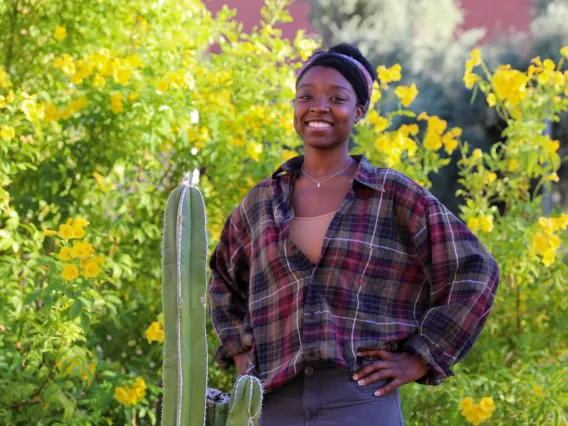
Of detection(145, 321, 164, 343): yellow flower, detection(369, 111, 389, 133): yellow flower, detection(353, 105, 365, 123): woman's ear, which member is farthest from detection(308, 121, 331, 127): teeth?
detection(369, 111, 389, 133): yellow flower

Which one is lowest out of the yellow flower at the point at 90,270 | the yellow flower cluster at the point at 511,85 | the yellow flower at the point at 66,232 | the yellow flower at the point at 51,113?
the yellow flower at the point at 90,270

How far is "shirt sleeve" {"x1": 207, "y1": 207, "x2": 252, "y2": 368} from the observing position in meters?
2.43

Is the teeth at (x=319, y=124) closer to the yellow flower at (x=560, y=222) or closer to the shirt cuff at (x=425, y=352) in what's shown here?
the shirt cuff at (x=425, y=352)

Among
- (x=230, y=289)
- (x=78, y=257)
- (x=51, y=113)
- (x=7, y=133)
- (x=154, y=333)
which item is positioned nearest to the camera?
(x=230, y=289)

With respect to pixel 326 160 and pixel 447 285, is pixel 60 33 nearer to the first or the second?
pixel 326 160

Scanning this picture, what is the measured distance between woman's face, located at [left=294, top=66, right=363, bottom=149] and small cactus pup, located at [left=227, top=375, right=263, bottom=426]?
828 mm

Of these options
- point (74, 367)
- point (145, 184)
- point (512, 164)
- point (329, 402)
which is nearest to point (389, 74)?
point (512, 164)

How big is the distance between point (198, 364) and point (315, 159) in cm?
89

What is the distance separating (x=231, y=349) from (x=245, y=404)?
0.81m

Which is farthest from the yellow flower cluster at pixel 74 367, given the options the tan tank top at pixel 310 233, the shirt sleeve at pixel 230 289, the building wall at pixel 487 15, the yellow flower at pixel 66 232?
the building wall at pixel 487 15

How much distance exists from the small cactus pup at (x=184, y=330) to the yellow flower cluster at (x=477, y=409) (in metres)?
1.92

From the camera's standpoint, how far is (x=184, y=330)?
156 cm

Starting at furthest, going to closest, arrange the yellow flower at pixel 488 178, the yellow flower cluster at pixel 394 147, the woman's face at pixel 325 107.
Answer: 1. the yellow flower at pixel 488 178
2. the yellow flower cluster at pixel 394 147
3. the woman's face at pixel 325 107

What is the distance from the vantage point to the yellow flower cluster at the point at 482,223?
11.6ft
